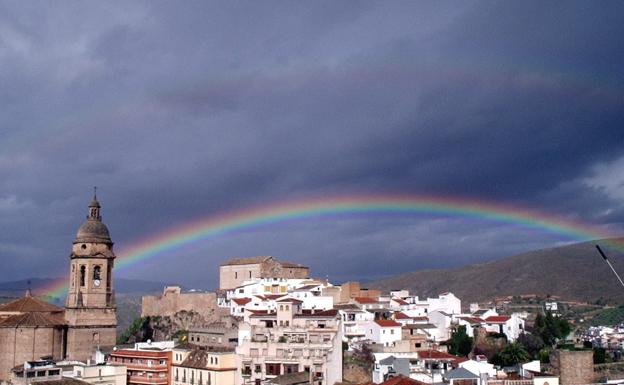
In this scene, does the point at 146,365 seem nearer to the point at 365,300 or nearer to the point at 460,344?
the point at 365,300

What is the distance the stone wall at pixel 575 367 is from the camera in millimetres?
56219

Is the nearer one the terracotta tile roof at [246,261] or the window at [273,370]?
the window at [273,370]

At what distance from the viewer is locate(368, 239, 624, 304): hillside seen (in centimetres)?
15300

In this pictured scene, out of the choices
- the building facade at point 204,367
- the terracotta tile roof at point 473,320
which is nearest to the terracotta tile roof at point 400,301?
the terracotta tile roof at point 473,320

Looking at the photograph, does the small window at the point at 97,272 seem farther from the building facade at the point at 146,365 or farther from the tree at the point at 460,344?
the tree at the point at 460,344

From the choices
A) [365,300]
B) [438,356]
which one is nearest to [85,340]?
[365,300]

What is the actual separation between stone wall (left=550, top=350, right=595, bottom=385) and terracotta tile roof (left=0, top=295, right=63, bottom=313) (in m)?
47.9

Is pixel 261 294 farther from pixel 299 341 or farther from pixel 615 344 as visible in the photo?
pixel 615 344

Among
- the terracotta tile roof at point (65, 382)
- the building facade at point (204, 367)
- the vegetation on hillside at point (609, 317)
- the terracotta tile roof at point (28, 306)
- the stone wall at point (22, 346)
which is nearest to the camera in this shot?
the terracotta tile roof at point (65, 382)

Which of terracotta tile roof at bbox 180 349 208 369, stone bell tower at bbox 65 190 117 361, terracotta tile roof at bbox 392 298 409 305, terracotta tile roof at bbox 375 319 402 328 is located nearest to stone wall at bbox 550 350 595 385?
terracotta tile roof at bbox 375 319 402 328

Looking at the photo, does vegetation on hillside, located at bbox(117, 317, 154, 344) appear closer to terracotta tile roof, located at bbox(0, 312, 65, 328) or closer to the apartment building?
terracotta tile roof, located at bbox(0, 312, 65, 328)

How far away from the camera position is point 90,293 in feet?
235

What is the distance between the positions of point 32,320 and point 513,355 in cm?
Answer: 4450

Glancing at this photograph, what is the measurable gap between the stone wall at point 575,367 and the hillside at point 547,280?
85.8 m
